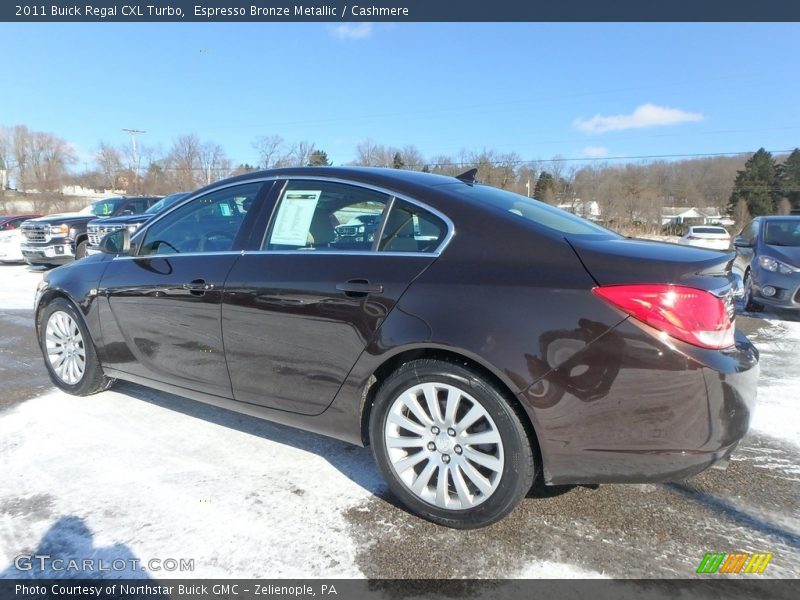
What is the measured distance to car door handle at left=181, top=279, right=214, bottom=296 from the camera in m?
3.05

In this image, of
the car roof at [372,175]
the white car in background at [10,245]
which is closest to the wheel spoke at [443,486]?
the car roof at [372,175]

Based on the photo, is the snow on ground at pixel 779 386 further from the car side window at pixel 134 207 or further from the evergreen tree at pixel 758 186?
the evergreen tree at pixel 758 186

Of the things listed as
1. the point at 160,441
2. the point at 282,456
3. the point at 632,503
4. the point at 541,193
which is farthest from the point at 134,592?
the point at 541,193

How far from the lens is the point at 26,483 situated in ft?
9.18

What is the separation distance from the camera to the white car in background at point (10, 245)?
12922 mm

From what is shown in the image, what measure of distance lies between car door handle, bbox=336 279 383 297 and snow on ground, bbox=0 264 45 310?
22.9 feet

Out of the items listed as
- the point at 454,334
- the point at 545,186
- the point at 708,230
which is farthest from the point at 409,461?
the point at 545,186

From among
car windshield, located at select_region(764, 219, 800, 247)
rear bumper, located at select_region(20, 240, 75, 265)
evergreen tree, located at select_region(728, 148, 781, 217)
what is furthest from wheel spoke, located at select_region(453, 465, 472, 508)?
evergreen tree, located at select_region(728, 148, 781, 217)

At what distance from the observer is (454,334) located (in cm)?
227

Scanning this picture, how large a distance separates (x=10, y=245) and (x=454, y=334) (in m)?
14.5

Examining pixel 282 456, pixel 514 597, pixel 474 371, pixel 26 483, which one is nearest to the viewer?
pixel 514 597

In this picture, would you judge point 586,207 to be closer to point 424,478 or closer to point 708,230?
point 708,230

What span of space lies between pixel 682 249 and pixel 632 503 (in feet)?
4.10

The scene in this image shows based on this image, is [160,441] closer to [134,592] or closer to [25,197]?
[134,592]
